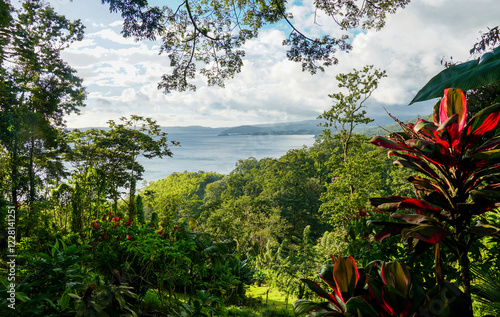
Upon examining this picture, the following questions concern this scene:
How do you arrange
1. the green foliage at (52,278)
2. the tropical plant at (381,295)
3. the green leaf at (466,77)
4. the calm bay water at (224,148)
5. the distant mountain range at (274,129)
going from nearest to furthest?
the tropical plant at (381,295) → the green foliage at (52,278) → the green leaf at (466,77) → the calm bay water at (224,148) → the distant mountain range at (274,129)

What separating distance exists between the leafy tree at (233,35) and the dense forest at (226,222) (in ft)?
4.94

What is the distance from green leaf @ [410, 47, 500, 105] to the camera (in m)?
1.29

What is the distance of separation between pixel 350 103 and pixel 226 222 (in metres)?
4.83

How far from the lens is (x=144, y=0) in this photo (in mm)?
2672

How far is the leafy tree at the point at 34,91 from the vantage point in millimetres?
3568

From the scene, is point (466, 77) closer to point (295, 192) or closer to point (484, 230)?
point (484, 230)

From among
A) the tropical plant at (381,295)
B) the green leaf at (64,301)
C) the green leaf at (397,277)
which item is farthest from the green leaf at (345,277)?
the green leaf at (64,301)

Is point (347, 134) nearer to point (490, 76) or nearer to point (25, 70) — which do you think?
point (490, 76)

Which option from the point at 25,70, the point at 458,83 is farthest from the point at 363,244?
the point at 25,70

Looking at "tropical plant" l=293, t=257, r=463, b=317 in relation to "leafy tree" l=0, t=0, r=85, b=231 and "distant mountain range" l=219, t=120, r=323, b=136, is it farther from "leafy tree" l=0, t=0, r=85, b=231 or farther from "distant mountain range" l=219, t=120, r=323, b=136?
"distant mountain range" l=219, t=120, r=323, b=136

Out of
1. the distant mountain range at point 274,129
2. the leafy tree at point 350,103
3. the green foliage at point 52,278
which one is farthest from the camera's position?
the distant mountain range at point 274,129

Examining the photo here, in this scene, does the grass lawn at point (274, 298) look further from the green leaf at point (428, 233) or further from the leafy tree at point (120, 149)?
the leafy tree at point (120, 149)

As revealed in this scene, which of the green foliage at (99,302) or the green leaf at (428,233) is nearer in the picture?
the green leaf at (428,233)

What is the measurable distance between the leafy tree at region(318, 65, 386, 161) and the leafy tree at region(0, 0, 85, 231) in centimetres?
633
